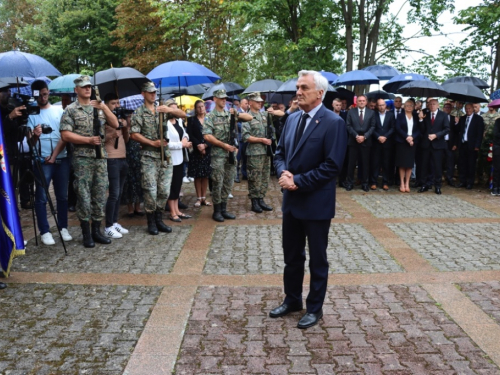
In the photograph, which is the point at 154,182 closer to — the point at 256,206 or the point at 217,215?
the point at 217,215

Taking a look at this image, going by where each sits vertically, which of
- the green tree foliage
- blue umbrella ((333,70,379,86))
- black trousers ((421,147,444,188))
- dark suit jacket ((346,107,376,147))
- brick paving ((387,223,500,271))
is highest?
the green tree foliage

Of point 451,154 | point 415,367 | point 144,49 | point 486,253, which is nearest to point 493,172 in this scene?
point 451,154

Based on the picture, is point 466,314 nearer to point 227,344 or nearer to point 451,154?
point 227,344

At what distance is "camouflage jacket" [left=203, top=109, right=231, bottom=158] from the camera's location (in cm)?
834

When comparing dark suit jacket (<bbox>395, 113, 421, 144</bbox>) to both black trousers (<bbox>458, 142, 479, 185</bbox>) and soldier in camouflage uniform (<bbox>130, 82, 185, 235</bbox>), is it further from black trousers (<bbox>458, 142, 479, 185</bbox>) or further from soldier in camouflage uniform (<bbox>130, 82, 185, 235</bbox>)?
soldier in camouflage uniform (<bbox>130, 82, 185, 235</bbox>)

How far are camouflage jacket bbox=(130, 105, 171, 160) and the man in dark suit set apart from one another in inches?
128

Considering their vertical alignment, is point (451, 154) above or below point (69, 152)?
below

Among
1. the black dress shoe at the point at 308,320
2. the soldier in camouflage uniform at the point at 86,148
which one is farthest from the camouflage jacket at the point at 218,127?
the black dress shoe at the point at 308,320

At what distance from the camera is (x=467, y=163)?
1202 cm

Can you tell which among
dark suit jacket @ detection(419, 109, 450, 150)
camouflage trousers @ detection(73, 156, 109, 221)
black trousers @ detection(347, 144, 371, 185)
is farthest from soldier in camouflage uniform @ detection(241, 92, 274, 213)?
dark suit jacket @ detection(419, 109, 450, 150)

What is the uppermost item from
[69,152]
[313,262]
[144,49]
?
[144,49]

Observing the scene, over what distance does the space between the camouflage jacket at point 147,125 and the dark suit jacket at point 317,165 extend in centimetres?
344

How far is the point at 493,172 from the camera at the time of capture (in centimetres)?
1130

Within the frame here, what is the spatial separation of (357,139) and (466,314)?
7148 mm
